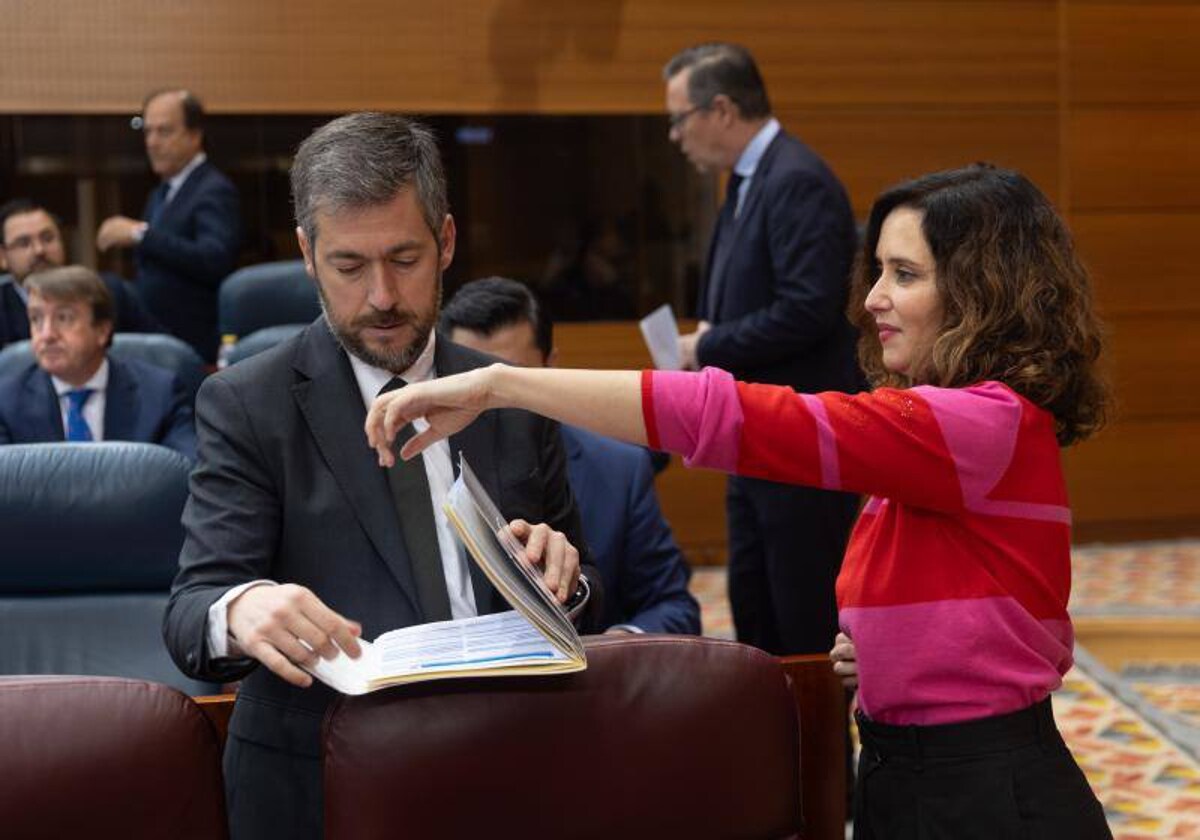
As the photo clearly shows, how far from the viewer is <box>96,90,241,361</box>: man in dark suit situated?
5.43 m

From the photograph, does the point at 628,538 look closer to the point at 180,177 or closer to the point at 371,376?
the point at 371,376

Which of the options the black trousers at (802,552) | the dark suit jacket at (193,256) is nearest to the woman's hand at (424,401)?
the black trousers at (802,552)

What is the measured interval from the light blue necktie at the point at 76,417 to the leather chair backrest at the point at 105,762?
9.35ft

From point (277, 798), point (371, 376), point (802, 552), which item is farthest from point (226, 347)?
point (277, 798)

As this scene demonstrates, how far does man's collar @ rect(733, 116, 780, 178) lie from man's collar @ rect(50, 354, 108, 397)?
1779mm

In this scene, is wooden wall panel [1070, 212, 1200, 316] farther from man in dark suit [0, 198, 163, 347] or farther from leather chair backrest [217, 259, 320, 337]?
man in dark suit [0, 198, 163, 347]

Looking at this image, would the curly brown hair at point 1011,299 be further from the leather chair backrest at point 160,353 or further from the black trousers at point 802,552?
the leather chair backrest at point 160,353

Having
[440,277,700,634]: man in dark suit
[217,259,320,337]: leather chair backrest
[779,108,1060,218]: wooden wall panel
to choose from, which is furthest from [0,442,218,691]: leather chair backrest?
[779,108,1060,218]: wooden wall panel

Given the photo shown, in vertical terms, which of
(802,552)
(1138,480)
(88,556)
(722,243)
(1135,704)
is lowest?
(1135,704)

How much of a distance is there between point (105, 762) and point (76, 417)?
2954 millimetres

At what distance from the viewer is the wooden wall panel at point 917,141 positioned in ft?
21.6

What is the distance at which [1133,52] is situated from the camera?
687 cm

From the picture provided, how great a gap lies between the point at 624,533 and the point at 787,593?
36.0 inches

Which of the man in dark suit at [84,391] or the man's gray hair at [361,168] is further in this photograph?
the man in dark suit at [84,391]
